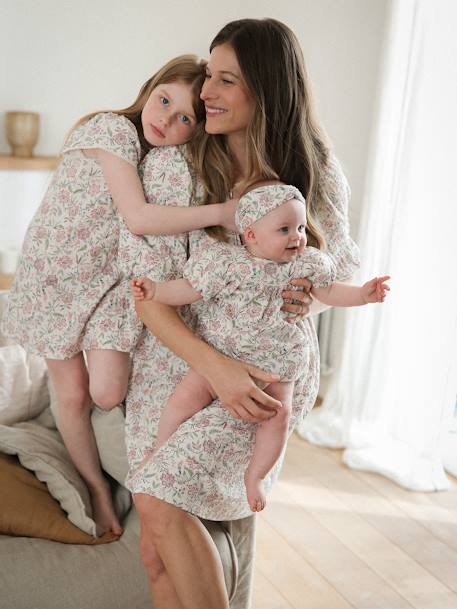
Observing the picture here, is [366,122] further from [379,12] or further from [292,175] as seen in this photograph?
[292,175]

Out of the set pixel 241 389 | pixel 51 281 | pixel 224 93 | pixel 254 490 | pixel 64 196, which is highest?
pixel 224 93

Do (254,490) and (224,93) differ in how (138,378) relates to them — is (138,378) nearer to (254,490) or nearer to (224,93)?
(254,490)

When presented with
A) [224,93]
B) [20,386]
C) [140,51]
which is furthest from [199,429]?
[140,51]

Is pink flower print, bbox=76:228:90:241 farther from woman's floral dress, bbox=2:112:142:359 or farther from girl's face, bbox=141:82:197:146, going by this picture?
girl's face, bbox=141:82:197:146

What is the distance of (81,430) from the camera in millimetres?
2410

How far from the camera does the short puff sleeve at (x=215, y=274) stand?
1964 mm

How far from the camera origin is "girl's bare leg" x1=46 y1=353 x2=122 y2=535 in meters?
2.33

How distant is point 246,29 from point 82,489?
119cm

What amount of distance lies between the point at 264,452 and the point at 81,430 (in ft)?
1.98

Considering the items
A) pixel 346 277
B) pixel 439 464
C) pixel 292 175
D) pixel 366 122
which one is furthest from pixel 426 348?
pixel 292 175

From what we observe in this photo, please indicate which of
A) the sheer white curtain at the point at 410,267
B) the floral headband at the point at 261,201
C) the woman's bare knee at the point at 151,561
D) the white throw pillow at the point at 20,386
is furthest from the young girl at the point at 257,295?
the sheer white curtain at the point at 410,267

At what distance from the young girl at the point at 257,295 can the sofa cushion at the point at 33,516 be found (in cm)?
35

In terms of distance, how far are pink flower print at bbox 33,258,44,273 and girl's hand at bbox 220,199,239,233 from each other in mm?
Result: 456

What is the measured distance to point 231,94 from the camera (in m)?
2.07
